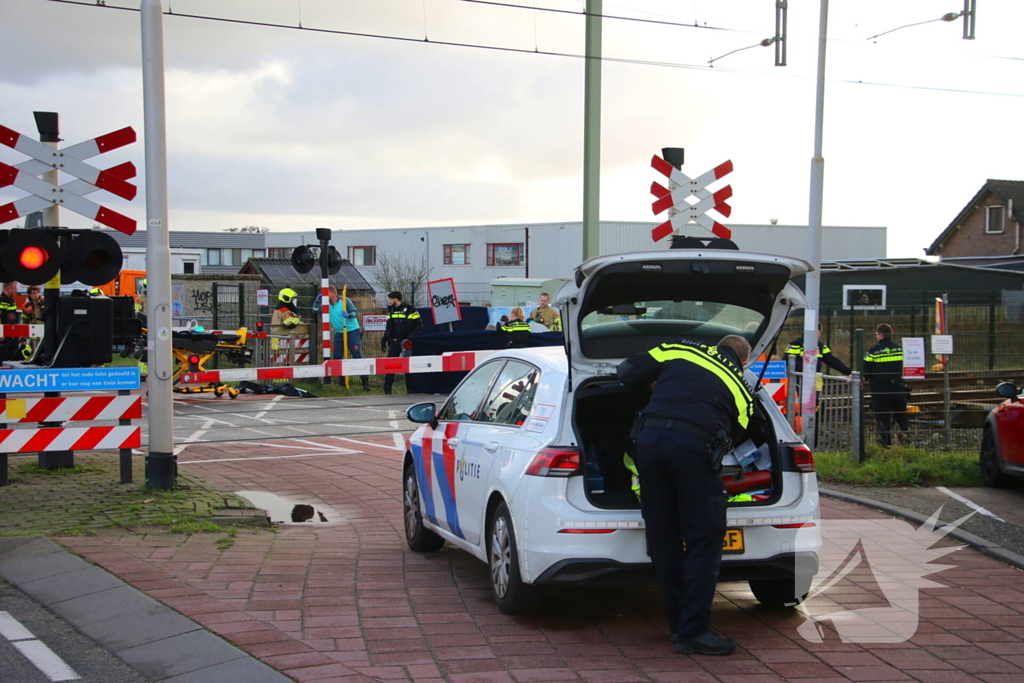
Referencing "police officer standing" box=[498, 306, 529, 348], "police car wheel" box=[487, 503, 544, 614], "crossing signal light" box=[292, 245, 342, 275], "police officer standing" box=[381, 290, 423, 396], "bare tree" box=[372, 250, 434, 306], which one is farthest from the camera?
"bare tree" box=[372, 250, 434, 306]

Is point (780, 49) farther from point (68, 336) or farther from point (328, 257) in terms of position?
point (328, 257)

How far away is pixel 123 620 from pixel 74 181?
219 inches

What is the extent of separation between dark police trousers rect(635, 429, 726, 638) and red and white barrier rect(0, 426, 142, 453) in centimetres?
529

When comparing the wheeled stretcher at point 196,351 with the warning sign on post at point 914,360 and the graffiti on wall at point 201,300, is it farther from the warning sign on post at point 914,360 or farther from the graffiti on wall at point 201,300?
the graffiti on wall at point 201,300

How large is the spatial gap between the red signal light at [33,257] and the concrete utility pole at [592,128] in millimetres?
5608

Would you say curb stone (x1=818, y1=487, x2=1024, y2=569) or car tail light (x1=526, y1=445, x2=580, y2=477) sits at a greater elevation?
car tail light (x1=526, y1=445, x2=580, y2=477)

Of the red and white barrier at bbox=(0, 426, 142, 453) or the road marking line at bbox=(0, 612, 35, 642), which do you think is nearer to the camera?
the road marking line at bbox=(0, 612, 35, 642)

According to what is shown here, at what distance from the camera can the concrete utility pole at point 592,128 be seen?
1203cm

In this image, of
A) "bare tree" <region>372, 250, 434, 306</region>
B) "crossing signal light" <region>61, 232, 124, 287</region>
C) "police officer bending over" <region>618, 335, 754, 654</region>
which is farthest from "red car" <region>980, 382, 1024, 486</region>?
"bare tree" <region>372, 250, 434, 306</region>

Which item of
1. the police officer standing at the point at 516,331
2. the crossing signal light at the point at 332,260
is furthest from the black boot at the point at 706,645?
the crossing signal light at the point at 332,260

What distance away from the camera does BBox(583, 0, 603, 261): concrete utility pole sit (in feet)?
39.5

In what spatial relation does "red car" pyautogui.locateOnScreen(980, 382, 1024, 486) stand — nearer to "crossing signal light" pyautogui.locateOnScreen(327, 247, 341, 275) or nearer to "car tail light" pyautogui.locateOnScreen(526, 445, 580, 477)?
"car tail light" pyautogui.locateOnScreen(526, 445, 580, 477)

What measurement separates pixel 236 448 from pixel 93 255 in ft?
14.4

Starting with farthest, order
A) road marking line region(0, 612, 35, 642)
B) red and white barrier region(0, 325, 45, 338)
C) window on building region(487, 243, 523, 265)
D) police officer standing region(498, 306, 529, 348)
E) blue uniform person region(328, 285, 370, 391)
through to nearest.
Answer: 1. window on building region(487, 243, 523, 265)
2. blue uniform person region(328, 285, 370, 391)
3. police officer standing region(498, 306, 529, 348)
4. red and white barrier region(0, 325, 45, 338)
5. road marking line region(0, 612, 35, 642)
